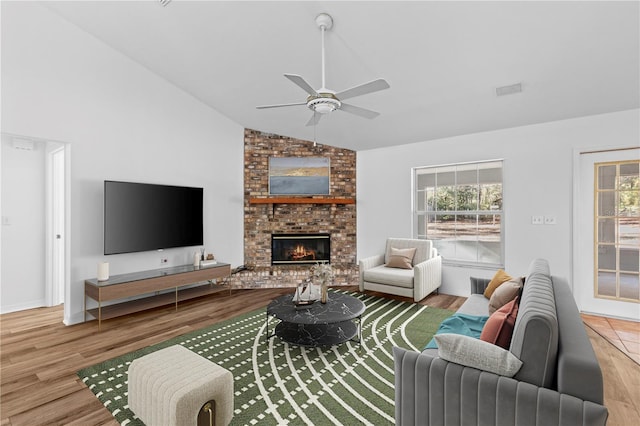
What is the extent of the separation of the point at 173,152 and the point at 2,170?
2020 millimetres

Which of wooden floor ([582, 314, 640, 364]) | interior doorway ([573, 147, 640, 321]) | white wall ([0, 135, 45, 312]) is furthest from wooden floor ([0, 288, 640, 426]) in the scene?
interior doorway ([573, 147, 640, 321])

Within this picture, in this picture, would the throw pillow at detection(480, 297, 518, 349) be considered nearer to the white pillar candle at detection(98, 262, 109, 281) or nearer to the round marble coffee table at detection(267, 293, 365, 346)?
the round marble coffee table at detection(267, 293, 365, 346)

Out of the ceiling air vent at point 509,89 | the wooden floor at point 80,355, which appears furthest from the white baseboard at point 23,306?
the ceiling air vent at point 509,89

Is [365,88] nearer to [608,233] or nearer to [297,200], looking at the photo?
[297,200]

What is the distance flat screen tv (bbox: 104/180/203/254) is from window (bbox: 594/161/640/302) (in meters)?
5.53

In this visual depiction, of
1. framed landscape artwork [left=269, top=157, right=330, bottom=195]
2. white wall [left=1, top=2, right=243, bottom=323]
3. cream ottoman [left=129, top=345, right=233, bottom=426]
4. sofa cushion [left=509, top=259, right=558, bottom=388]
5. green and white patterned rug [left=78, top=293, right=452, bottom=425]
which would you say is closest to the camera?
sofa cushion [left=509, top=259, right=558, bottom=388]

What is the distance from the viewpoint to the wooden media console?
354 cm

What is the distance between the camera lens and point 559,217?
4.00 m

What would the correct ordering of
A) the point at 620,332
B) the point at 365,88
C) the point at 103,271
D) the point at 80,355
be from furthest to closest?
the point at 103,271 < the point at 620,332 < the point at 80,355 < the point at 365,88

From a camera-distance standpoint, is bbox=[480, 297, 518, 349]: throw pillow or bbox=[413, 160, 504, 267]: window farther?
bbox=[413, 160, 504, 267]: window

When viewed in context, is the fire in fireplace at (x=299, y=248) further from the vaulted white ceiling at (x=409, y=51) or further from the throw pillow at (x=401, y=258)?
the vaulted white ceiling at (x=409, y=51)

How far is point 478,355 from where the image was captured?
149 cm

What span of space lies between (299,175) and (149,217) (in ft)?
8.42

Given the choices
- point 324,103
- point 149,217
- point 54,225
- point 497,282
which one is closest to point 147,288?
point 149,217
